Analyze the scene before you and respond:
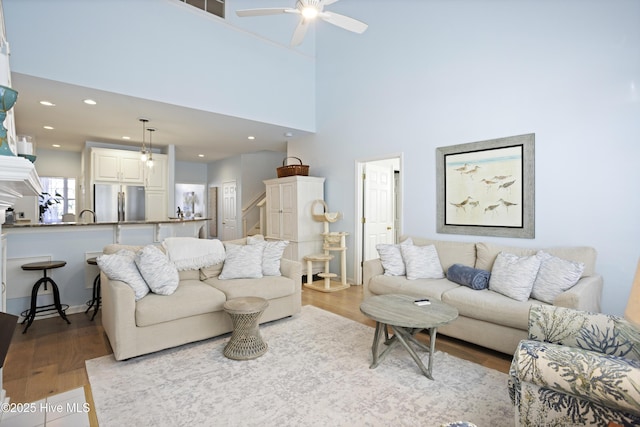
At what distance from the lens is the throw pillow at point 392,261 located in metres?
3.67

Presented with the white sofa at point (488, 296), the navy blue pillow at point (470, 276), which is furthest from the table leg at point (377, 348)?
the navy blue pillow at point (470, 276)

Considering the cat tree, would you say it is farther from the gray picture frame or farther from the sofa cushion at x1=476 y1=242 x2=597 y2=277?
the sofa cushion at x1=476 y1=242 x2=597 y2=277

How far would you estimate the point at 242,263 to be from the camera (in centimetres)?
354

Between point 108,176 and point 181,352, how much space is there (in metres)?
4.97

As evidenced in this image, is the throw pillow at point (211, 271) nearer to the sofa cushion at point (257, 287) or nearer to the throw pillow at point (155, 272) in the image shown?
the sofa cushion at point (257, 287)

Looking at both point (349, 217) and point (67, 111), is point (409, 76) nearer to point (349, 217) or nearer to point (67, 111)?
point (349, 217)

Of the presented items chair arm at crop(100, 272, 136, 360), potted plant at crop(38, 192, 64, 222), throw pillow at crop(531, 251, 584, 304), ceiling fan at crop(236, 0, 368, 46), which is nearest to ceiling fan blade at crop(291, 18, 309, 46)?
ceiling fan at crop(236, 0, 368, 46)

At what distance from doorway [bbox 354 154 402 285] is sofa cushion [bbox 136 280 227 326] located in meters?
2.77

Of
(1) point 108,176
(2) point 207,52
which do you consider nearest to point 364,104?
(2) point 207,52

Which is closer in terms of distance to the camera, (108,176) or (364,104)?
(364,104)

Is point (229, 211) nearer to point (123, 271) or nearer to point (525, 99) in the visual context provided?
point (123, 271)

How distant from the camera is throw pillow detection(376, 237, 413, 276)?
3.67m

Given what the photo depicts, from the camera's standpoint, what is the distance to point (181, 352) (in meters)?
2.82

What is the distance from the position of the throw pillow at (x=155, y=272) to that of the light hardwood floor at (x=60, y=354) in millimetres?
698
